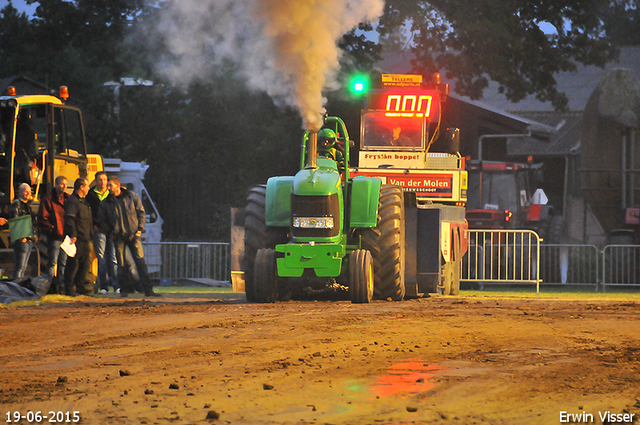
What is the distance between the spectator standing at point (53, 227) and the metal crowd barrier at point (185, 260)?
7.10 meters

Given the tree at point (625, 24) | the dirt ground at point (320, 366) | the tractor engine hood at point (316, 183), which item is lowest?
the dirt ground at point (320, 366)

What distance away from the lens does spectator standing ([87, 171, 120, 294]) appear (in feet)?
50.7

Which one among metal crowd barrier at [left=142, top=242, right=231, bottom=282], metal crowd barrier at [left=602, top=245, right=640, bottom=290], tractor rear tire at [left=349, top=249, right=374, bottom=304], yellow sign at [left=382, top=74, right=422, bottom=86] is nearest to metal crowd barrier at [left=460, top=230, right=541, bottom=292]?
metal crowd barrier at [left=602, top=245, right=640, bottom=290]

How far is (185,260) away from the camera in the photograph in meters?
21.5

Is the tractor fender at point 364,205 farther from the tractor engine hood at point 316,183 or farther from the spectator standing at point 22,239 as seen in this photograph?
the spectator standing at point 22,239

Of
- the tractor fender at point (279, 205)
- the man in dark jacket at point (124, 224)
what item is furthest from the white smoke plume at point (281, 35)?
the man in dark jacket at point (124, 224)

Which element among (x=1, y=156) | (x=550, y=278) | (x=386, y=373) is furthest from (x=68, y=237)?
(x=550, y=278)

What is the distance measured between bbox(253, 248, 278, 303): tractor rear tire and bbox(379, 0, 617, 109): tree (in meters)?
14.2

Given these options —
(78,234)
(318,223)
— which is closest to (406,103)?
(318,223)

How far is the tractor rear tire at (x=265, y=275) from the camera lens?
1260 cm

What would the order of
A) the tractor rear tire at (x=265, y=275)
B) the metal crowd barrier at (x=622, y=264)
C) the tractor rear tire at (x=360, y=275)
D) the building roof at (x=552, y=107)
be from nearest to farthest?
1. the tractor rear tire at (x=360, y=275)
2. the tractor rear tire at (x=265, y=275)
3. the metal crowd barrier at (x=622, y=264)
4. the building roof at (x=552, y=107)

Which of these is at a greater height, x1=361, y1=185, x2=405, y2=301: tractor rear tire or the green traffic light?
the green traffic light

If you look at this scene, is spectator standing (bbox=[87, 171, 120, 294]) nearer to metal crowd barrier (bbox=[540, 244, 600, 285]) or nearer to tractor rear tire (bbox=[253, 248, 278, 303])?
tractor rear tire (bbox=[253, 248, 278, 303])

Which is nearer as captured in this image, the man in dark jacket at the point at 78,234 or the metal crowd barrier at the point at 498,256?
the man in dark jacket at the point at 78,234
